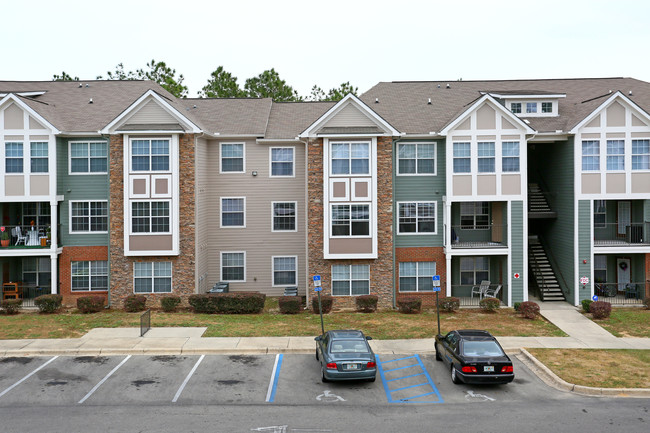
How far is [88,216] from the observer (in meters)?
28.4

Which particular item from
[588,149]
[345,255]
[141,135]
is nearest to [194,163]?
[141,135]

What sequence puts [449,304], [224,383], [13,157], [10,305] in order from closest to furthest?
[224,383], [10,305], [449,304], [13,157]

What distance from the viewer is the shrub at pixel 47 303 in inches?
1020

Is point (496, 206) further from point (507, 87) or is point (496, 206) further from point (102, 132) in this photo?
point (102, 132)

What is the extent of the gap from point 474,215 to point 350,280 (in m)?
7.93

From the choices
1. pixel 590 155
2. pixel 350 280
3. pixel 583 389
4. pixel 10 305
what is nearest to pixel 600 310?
pixel 590 155

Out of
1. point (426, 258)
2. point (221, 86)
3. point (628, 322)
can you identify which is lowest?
point (628, 322)

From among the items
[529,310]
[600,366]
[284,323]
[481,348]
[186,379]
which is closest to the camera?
[481,348]

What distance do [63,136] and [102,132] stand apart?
7.51 feet

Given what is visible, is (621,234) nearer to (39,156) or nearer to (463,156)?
(463,156)

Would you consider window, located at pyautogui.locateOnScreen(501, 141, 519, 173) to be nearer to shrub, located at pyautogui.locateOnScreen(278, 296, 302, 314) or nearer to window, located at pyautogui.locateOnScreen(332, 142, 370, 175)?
window, located at pyautogui.locateOnScreen(332, 142, 370, 175)

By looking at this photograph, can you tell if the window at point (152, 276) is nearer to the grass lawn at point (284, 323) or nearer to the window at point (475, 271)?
the grass lawn at point (284, 323)

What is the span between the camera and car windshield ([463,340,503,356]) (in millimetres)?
16312

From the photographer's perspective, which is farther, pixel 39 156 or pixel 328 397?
pixel 39 156
